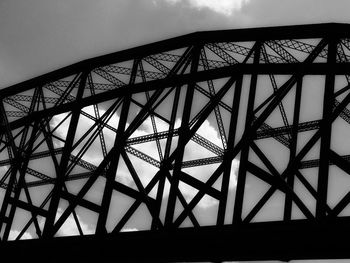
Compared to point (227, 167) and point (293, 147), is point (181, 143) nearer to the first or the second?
point (227, 167)

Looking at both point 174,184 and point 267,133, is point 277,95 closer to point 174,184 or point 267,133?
point 267,133

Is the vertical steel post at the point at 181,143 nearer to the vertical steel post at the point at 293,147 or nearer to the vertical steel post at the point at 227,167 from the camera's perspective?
the vertical steel post at the point at 227,167

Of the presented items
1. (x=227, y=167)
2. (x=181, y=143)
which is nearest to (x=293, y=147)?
(x=227, y=167)

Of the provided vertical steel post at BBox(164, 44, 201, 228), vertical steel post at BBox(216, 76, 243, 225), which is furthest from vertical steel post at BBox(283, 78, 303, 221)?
vertical steel post at BBox(164, 44, 201, 228)

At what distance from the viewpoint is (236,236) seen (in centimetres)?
966

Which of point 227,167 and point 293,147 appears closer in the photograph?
point 227,167

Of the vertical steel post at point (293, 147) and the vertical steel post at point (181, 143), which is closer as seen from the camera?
the vertical steel post at point (293, 147)

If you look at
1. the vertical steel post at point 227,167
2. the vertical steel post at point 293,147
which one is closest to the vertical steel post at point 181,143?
the vertical steel post at point 227,167

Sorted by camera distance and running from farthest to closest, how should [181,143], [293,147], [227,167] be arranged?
Answer: [181,143] < [293,147] < [227,167]

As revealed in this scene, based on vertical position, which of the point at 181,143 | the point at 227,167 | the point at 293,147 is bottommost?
the point at 227,167

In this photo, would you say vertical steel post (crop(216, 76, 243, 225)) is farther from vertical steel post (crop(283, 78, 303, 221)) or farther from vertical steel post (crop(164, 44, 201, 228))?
vertical steel post (crop(283, 78, 303, 221))

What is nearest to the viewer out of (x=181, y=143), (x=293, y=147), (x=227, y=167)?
(x=227, y=167)

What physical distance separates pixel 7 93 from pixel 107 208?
335 inches

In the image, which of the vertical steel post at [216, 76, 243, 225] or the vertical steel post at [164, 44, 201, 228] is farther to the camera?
the vertical steel post at [164, 44, 201, 228]
